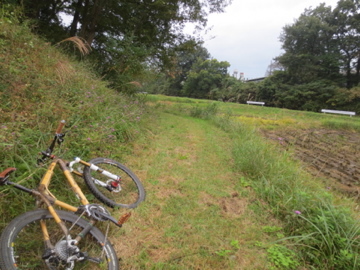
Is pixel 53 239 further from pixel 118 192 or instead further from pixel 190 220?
pixel 190 220

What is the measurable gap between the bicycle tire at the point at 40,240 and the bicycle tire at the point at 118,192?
69 cm

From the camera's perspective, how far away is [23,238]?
1.52m

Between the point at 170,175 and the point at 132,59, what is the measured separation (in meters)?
4.77

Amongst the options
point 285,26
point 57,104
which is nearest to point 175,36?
point 57,104

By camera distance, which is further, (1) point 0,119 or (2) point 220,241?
(1) point 0,119

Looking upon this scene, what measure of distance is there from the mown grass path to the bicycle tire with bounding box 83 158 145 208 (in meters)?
0.15

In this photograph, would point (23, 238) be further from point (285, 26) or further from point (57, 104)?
point (285, 26)

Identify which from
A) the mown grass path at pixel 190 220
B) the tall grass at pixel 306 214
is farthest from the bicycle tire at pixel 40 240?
the tall grass at pixel 306 214

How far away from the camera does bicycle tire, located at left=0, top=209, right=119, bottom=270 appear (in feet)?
4.56

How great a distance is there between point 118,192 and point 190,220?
3.17 feet

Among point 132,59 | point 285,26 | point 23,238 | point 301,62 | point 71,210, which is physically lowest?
point 23,238

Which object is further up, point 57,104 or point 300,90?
point 300,90

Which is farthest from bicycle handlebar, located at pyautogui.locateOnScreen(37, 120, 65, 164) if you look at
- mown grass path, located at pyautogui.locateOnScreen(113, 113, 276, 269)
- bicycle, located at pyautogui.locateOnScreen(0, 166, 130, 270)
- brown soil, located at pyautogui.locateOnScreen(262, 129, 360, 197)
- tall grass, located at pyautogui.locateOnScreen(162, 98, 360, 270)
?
brown soil, located at pyautogui.locateOnScreen(262, 129, 360, 197)

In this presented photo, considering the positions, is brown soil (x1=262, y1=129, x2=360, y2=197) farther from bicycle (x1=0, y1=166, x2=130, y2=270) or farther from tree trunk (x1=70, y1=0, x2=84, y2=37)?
tree trunk (x1=70, y1=0, x2=84, y2=37)
